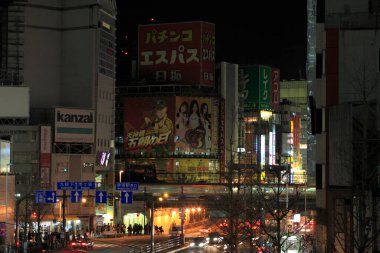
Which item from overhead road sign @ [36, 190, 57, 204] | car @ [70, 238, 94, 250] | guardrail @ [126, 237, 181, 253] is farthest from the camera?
overhead road sign @ [36, 190, 57, 204]

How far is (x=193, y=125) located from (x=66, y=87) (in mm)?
20237

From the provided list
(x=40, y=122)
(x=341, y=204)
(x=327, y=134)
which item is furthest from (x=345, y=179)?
(x=40, y=122)

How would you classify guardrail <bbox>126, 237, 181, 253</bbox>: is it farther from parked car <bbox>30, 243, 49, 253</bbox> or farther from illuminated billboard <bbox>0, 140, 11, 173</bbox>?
illuminated billboard <bbox>0, 140, 11, 173</bbox>

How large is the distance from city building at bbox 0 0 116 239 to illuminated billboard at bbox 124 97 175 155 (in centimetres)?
1467

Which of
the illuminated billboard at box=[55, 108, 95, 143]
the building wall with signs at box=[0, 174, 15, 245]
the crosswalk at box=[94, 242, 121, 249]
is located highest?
the illuminated billboard at box=[55, 108, 95, 143]

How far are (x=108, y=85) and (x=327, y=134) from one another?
59295 mm

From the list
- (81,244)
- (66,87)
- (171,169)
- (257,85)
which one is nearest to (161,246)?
(81,244)

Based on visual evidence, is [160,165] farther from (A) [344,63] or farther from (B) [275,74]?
(A) [344,63]

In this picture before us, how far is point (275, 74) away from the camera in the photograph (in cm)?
12481

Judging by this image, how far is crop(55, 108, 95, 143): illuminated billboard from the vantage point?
8244cm

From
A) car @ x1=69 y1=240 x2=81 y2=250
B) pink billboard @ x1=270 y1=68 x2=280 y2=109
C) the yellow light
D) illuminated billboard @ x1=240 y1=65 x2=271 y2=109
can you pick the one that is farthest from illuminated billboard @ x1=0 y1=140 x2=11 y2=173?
the yellow light

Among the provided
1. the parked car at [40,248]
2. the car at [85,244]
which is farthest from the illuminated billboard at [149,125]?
the parked car at [40,248]

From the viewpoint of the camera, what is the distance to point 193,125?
350 feet

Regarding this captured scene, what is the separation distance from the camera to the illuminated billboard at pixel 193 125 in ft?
347
